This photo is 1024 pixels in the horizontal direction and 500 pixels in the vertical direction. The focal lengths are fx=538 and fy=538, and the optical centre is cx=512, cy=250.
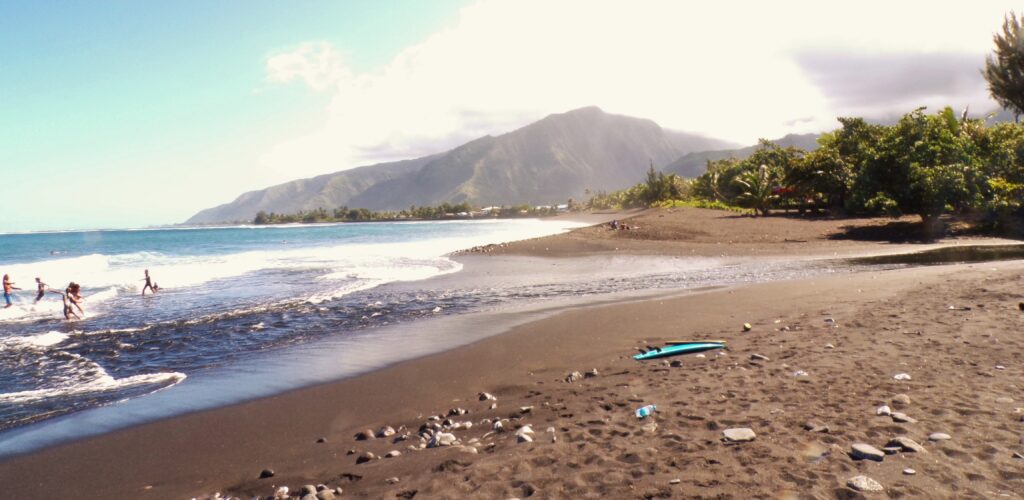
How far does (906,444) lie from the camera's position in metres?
3.89

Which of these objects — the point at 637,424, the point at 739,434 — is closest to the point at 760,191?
the point at 637,424

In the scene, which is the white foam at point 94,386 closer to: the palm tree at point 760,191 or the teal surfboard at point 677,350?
the teal surfboard at point 677,350

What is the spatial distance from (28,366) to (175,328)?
324cm

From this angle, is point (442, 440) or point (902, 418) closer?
point (902, 418)

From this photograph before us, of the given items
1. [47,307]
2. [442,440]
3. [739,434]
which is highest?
[739,434]

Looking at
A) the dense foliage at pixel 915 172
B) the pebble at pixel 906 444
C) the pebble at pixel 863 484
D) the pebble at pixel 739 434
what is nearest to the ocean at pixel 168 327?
the pebble at pixel 739 434

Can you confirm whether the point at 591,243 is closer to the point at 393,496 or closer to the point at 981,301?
the point at 981,301

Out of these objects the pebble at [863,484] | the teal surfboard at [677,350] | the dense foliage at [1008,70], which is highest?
the dense foliage at [1008,70]

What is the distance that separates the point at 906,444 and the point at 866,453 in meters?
0.36

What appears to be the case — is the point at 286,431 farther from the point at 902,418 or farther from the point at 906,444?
the point at 902,418

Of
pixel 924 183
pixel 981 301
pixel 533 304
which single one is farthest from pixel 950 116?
pixel 533 304

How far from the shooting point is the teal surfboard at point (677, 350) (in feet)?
25.3

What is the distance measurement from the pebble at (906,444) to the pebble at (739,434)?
93cm

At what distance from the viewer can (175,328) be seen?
43.5 ft
